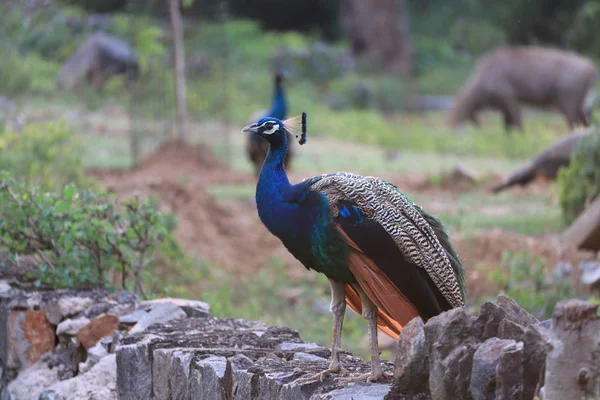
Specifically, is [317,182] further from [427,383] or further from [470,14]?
[470,14]

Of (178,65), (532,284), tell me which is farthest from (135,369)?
(178,65)

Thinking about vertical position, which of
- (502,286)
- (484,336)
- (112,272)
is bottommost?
(502,286)

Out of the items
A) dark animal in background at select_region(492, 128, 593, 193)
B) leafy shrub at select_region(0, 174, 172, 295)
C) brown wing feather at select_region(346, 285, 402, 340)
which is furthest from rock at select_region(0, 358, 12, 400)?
dark animal in background at select_region(492, 128, 593, 193)

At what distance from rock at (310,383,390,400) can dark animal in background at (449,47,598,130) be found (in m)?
16.8

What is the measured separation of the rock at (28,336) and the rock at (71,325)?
0.67 feet

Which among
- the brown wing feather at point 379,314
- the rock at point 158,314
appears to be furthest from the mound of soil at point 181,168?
the brown wing feather at point 379,314

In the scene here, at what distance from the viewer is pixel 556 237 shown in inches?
397

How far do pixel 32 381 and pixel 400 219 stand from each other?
8.63ft

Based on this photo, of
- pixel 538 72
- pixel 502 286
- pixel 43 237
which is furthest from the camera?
pixel 538 72

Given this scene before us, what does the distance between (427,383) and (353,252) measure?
26.0 inches

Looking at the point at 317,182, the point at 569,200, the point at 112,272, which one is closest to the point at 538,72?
the point at 569,200

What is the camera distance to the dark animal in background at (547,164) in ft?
40.0

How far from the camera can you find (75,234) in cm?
608

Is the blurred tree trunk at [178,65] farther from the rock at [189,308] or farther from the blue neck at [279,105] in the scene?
the rock at [189,308]
